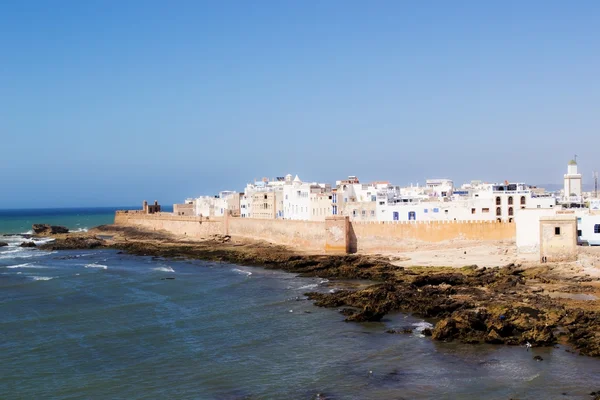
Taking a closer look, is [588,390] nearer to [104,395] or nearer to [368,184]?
[104,395]

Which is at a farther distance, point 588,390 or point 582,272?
point 582,272

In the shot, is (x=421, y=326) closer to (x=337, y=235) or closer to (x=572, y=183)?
(x=337, y=235)

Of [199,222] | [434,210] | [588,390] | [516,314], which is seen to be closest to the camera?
[588,390]

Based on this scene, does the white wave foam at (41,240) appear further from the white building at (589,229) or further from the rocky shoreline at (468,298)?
the white building at (589,229)

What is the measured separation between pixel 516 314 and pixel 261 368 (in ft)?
28.6

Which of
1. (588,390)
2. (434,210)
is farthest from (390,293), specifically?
(434,210)

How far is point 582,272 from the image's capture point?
2570 centimetres

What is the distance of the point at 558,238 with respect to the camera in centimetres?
2797

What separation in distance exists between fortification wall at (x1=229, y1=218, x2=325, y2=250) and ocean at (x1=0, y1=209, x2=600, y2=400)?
13.5m

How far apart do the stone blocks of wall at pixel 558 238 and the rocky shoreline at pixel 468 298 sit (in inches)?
44.0

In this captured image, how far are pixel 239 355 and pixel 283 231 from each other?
2809 cm

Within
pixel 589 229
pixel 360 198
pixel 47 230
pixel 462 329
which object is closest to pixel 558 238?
pixel 589 229

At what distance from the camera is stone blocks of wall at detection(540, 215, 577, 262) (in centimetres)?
2765

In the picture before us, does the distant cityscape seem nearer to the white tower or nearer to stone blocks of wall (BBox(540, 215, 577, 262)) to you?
the white tower
